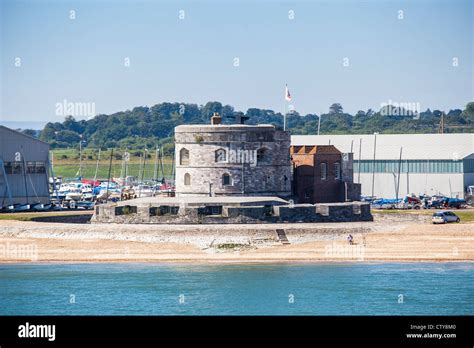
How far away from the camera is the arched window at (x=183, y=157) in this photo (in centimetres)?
8600

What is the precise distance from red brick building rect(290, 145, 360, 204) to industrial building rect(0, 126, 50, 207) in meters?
28.1

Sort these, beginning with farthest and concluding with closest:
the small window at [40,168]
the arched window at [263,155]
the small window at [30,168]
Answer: the small window at [40,168] → the small window at [30,168] → the arched window at [263,155]

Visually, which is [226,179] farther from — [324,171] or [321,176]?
[324,171]

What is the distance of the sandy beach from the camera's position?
74.7 m

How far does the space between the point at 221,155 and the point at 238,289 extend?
21.5 m

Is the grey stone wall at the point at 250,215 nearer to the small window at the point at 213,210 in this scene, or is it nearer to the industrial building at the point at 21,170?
the small window at the point at 213,210

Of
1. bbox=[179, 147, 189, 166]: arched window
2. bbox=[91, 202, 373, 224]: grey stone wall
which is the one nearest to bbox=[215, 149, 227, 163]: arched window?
bbox=[179, 147, 189, 166]: arched window

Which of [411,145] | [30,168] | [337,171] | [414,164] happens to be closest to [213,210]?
[337,171]

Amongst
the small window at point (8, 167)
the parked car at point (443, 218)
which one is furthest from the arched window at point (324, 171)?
the small window at point (8, 167)

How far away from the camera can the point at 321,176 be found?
301 ft
